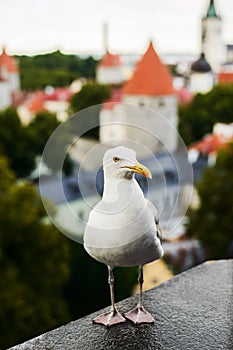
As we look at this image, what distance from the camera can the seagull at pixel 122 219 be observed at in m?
0.62

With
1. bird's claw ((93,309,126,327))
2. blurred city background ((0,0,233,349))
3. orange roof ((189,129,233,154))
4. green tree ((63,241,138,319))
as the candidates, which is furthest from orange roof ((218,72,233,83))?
bird's claw ((93,309,126,327))

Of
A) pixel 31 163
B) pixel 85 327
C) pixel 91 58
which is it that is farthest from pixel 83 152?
pixel 91 58

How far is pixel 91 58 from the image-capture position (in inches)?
609

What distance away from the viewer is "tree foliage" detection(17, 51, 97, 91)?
534 inches

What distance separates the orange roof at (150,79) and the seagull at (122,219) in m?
6.81

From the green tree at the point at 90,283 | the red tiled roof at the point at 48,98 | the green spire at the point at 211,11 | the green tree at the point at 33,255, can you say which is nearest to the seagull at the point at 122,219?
the green tree at the point at 90,283

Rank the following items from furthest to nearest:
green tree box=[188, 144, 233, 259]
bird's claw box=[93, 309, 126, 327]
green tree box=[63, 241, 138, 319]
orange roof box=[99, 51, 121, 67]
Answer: orange roof box=[99, 51, 121, 67] < green tree box=[188, 144, 233, 259] < green tree box=[63, 241, 138, 319] < bird's claw box=[93, 309, 126, 327]

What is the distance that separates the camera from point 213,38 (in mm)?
14312

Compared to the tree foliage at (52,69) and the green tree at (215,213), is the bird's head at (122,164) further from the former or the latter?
the tree foliage at (52,69)

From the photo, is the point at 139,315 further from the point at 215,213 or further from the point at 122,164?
the point at 215,213

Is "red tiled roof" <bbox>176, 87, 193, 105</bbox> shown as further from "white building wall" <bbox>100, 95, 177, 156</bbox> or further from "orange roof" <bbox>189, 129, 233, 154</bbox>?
"white building wall" <bbox>100, 95, 177, 156</bbox>

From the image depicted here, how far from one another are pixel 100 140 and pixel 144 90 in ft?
23.1

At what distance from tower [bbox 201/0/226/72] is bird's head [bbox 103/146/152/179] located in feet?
44.8

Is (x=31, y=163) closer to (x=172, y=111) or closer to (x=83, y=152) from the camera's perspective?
(x=172, y=111)
